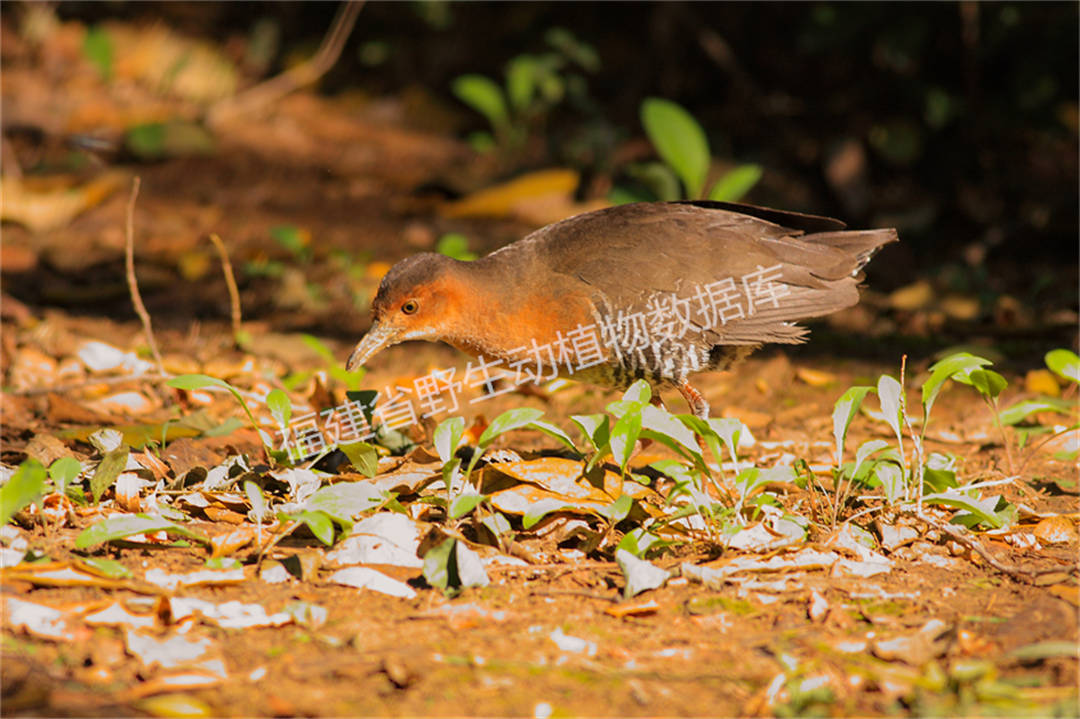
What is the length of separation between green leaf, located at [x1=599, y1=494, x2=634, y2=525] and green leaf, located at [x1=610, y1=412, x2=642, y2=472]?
0.46 ft

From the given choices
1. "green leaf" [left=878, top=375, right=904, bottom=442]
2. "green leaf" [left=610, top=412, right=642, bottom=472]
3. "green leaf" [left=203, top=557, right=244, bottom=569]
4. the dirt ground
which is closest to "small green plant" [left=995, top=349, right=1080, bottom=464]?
the dirt ground

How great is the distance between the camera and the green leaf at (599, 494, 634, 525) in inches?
131

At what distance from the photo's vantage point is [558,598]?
311 centimetres

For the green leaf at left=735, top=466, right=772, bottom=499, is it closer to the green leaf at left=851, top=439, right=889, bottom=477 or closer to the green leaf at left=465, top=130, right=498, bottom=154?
the green leaf at left=851, top=439, right=889, bottom=477

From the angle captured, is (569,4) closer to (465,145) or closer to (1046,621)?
(465,145)

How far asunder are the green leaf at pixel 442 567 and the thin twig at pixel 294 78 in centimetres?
706

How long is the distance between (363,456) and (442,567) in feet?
2.45

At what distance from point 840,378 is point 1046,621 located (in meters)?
2.72

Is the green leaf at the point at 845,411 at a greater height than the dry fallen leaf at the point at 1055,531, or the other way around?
the green leaf at the point at 845,411

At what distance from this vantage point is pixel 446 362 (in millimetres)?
5871

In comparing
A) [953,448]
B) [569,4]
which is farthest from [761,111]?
[953,448]

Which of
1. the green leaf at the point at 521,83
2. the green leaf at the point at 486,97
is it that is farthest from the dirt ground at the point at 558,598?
the green leaf at the point at 521,83

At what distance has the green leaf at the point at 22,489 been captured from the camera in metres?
2.92

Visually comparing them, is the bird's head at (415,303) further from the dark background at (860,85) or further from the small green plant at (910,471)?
the dark background at (860,85)
